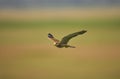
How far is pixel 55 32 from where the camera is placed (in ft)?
5.91

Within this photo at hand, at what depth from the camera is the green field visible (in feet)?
5.95

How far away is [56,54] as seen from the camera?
1798 mm

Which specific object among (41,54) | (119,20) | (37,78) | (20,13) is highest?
(20,13)

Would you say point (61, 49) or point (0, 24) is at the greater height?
point (0, 24)

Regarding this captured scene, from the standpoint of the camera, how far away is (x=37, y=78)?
1846 mm

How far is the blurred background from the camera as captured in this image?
182 cm

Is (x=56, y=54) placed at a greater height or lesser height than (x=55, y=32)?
lesser

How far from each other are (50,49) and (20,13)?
32 cm

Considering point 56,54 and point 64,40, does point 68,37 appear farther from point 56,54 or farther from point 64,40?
point 56,54

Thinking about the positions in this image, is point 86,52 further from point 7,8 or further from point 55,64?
point 7,8

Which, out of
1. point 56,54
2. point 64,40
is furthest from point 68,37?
point 56,54

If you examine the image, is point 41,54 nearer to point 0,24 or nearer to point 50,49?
point 50,49

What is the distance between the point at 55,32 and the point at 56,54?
142mm

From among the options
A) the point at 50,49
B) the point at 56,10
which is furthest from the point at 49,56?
the point at 56,10
